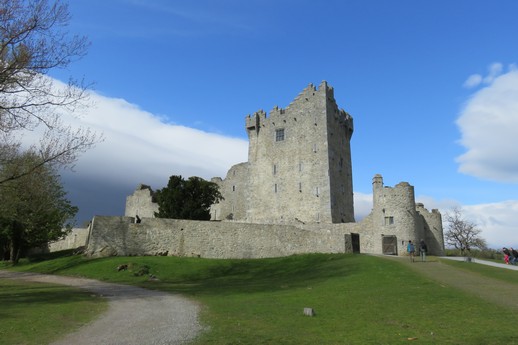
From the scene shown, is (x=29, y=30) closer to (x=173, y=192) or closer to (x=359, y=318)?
(x=359, y=318)

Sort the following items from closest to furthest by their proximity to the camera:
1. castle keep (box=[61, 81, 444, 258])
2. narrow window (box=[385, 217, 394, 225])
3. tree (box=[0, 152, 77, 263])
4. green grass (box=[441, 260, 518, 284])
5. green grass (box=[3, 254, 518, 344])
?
green grass (box=[3, 254, 518, 344]) → green grass (box=[441, 260, 518, 284]) → tree (box=[0, 152, 77, 263]) → castle keep (box=[61, 81, 444, 258]) → narrow window (box=[385, 217, 394, 225])

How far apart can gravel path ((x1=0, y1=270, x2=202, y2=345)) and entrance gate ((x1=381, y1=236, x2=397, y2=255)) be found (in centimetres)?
2104

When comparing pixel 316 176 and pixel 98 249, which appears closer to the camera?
pixel 98 249

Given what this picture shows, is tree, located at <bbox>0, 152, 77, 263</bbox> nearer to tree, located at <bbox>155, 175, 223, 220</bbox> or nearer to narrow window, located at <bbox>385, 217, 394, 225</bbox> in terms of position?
tree, located at <bbox>155, 175, 223, 220</bbox>

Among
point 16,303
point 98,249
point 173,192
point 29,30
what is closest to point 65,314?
point 16,303

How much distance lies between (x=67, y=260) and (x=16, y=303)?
18.9 m

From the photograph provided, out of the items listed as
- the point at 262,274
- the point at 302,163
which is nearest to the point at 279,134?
the point at 302,163

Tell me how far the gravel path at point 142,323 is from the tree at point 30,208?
9.58 m

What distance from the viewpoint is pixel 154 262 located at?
2953 centimetres

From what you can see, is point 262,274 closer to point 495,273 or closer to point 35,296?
point 495,273

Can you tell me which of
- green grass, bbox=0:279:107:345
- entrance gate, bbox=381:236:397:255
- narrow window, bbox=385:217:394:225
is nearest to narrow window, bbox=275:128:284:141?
narrow window, bbox=385:217:394:225

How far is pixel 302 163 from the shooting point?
45.5 metres

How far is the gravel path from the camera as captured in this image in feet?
30.0

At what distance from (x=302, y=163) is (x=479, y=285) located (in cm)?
3079
